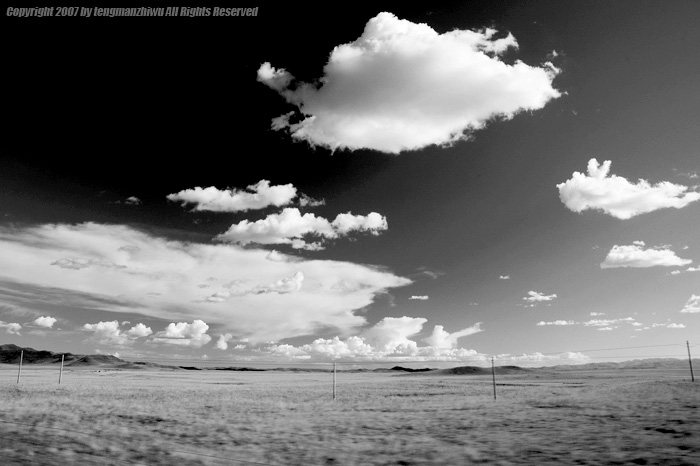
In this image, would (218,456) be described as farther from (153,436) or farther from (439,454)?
(439,454)

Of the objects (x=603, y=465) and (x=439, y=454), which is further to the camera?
(x=439, y=454)


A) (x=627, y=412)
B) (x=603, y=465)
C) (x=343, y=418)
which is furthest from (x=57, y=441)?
(x=627, y=412)

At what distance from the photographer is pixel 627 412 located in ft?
37.9

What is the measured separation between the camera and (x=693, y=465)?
→ 6.37m

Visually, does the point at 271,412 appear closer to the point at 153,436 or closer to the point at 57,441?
the point at 153,436

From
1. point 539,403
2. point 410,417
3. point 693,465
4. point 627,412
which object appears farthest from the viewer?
point 539,403

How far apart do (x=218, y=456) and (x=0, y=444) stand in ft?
15.5

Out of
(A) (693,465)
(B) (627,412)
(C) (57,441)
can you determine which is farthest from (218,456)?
(B) (627,412)

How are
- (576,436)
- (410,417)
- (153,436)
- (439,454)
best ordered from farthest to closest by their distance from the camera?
(410,417) < (153,436) < (576,436) < (439,454)

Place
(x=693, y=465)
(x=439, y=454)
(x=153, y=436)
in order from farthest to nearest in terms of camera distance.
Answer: (x=153, y=436), (x=439, y=454), (x=693, y=465)

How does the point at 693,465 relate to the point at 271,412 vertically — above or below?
above

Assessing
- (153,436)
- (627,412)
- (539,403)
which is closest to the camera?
(153,436)

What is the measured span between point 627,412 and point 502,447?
17.7ft

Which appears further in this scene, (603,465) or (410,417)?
(410,417)
